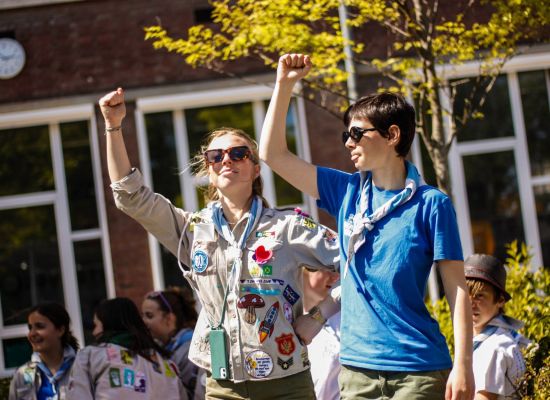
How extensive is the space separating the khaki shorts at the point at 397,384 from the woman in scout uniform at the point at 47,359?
3.31m

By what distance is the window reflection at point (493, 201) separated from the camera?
11758mm

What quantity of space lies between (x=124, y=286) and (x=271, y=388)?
24.5ft

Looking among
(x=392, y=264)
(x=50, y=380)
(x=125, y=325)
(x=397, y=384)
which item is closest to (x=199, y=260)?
(x=392, y=264)

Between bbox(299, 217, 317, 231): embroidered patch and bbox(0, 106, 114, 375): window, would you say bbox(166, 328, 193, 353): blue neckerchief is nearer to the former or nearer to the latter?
bbox(299, 217, 317, 231): embroidered patch

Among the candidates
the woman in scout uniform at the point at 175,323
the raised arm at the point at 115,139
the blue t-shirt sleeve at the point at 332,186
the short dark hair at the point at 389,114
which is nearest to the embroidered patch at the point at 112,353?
the woman in scout uniform at the point at 175,323

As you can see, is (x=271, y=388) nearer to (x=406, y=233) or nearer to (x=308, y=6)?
(x=406, y=233)

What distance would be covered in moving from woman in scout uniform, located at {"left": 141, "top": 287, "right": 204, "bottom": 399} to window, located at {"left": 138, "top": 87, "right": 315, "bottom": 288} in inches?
148

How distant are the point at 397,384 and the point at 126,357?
104 inches

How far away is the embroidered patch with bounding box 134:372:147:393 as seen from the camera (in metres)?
5.81

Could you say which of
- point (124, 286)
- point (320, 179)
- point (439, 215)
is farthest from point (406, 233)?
point (124, 286)

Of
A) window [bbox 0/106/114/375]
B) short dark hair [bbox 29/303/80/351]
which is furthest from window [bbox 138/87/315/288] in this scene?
short dark hair [bbox 29/303/80/351]

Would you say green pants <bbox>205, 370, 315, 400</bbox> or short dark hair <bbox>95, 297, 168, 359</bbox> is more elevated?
short dark hair <bbox>95, 297, 168, 359</bbox>

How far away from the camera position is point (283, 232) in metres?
4.29

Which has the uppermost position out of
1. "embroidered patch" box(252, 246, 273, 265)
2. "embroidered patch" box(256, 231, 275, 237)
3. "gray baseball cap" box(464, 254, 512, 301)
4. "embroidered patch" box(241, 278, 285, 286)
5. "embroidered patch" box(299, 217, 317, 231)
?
"embroidered patch" box(299, 217, 317, 231)
